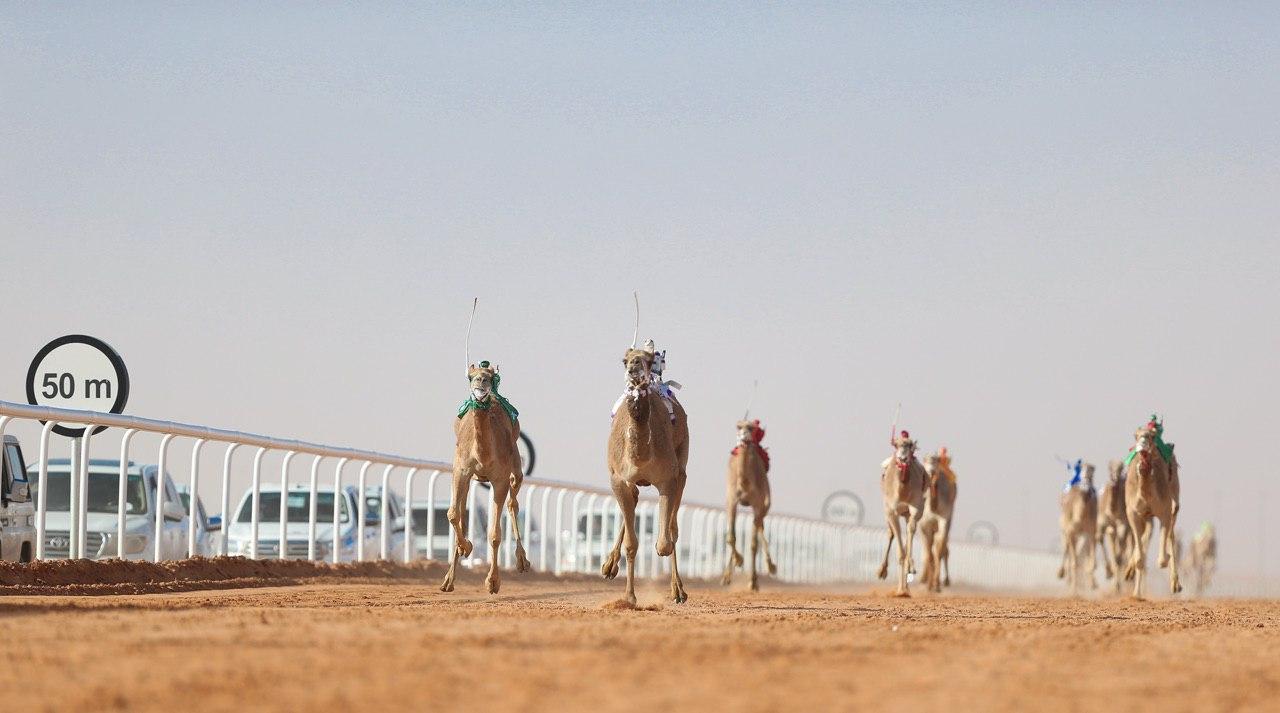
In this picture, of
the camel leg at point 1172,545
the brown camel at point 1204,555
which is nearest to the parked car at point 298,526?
the camel leg at point 1172,545

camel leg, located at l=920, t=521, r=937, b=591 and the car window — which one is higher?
the car window

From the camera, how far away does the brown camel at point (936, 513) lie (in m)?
30.0

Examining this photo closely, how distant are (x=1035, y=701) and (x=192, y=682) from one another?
337cm

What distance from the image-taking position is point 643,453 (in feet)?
52.9

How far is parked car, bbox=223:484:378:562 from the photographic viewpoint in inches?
978

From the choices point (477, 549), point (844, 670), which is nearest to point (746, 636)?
point (844, 670)

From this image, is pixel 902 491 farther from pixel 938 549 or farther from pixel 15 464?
pixel 15 464

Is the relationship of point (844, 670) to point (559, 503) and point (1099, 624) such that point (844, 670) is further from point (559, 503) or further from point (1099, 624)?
point (559, 503)

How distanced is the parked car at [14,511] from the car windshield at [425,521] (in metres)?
13.6

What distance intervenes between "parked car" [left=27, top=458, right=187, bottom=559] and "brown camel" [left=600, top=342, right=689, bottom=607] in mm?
5059

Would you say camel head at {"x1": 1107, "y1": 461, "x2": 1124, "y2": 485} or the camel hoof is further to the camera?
camel head at {"x1": 1107, "y1": 461, "x2": 1124, "y2": 485}

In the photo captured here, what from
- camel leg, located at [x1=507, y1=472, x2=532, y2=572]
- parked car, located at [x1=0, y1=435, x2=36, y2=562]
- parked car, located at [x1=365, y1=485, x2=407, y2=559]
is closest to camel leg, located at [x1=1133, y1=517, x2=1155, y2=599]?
camel leg, located at [x1=507, y1=472, x2=532, y2=572]

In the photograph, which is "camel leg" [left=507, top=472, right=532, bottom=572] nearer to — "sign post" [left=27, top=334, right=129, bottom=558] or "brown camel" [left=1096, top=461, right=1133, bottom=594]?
"sign post" [left=27, top=334, right=129, bottom=558]

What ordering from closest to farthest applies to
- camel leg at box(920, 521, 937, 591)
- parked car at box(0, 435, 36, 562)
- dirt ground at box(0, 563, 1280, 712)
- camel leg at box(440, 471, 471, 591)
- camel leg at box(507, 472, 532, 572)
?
1. dirt ground at box(0, 563, 1280, 712)
2. parked car at box(0, 435, 36, 562)
3. camel leg at box(440, 471, 471, 591)
4. camel leg at box(507, 472, 532, 572)
5. camel leg at box(920, 521, 937, 591)
